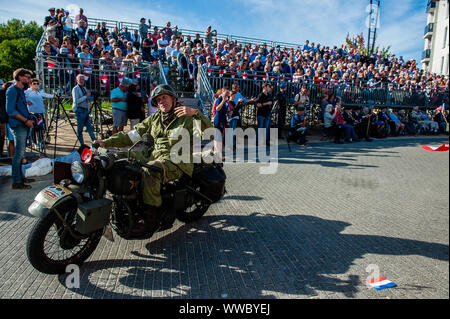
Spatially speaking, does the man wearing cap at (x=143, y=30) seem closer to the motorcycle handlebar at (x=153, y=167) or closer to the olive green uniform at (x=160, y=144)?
the olive green uniform at (x=160, y=144)

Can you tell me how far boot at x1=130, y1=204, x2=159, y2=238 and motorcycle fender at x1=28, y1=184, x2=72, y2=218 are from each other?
77cm

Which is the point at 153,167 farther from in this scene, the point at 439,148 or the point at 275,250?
the point at 439,148

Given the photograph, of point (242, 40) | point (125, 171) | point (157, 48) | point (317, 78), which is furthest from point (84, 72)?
point (242, 40)

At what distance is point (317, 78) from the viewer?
1520 cm

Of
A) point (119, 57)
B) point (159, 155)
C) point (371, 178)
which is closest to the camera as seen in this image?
point (159, 155)

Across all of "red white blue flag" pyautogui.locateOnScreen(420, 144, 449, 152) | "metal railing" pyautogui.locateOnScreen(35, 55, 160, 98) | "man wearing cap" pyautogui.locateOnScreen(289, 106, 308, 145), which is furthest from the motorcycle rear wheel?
"man wearing cap" pyautogui.locateOnScreen(289, 106, 308, 145)

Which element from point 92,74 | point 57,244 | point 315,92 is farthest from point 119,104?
point 315,92

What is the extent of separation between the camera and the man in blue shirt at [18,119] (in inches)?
222

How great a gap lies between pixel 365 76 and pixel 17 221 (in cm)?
1853

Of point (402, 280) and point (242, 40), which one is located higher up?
point (242, 40)

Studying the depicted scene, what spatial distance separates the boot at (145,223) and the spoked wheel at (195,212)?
0.78 meters

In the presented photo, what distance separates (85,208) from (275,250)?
2.07 meters

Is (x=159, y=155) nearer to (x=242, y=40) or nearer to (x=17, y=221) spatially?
(x=17, y=221)

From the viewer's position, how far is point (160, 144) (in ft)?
12.8
